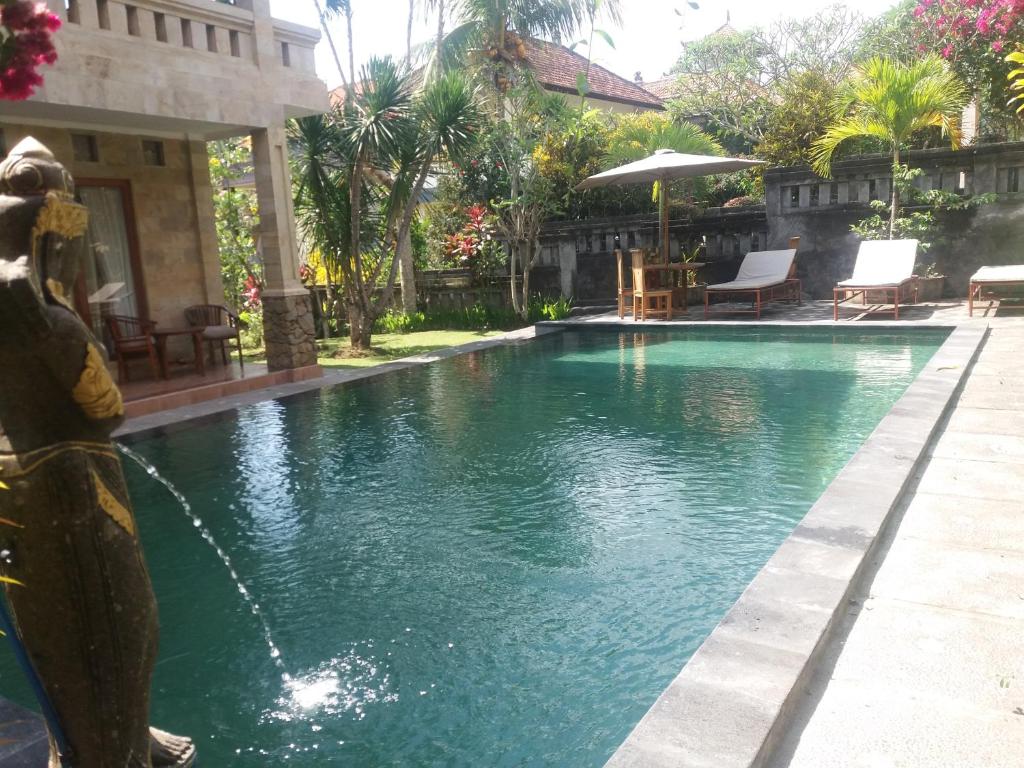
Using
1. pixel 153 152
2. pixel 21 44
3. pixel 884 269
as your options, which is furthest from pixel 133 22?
pixel 884 269

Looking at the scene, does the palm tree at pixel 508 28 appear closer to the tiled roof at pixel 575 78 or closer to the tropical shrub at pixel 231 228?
the tropical shrub at pixel 231 228

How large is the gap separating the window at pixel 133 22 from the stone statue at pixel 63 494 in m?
7.75

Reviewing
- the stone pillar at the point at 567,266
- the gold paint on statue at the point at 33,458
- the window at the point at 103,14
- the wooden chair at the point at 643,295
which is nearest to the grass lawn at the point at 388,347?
the wooden chair at the point at 643,295

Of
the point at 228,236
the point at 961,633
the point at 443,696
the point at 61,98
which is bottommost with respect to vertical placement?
the point at 443,696

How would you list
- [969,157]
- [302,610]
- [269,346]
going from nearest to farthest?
[302,610], [269,346], [969,157]

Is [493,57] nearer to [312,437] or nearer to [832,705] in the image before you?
[312,437]

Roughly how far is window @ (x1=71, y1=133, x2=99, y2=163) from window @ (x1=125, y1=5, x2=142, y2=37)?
7.16 ft

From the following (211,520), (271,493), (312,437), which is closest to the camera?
(211,520)

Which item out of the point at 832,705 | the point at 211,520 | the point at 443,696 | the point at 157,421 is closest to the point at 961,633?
the point at 832,705

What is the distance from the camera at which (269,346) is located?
10180 mm

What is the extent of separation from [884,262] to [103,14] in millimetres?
11042

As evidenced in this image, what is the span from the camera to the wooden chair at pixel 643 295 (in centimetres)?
1334

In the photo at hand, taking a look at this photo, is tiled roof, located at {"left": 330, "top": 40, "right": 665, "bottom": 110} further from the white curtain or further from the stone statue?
the stone statue

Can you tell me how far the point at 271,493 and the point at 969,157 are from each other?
12617mm
